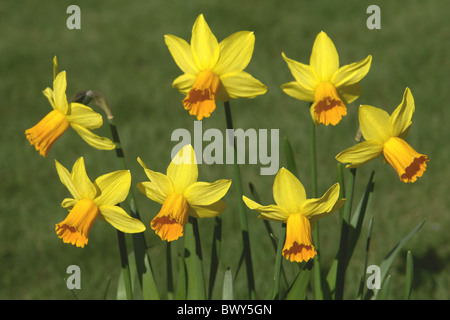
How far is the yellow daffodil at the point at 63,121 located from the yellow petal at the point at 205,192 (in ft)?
0.80

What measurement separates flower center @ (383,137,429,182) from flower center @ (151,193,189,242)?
0.56 meters

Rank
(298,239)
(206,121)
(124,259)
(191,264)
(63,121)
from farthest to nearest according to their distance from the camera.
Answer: (206,121)
(191,264)
(124,259)
(63,121)
(298,239)

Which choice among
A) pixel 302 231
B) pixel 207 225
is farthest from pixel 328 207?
pixel 207 225

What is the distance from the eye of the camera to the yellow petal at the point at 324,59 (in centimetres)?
137

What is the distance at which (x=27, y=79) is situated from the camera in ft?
14.1

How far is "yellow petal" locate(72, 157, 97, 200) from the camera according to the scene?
1342mm

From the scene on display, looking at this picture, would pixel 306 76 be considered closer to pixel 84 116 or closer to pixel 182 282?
pixel 84 116

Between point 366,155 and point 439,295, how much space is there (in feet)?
4.07

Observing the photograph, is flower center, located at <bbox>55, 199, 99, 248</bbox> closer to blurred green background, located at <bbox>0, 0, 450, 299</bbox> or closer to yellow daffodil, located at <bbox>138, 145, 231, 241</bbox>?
yellow daffodil, located at <bbox>138, 145, 231, 241</bbox>

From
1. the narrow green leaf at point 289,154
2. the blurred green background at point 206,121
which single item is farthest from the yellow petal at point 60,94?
the blurred green background at point 206,121

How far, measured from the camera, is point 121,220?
4.52ft

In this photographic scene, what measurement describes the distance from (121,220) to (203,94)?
0.41 meters

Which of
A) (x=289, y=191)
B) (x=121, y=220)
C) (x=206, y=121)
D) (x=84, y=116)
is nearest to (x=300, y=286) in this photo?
(x=289, y=191)

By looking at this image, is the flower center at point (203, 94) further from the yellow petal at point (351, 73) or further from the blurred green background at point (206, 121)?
the blurred green background at point (206, 121)
